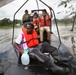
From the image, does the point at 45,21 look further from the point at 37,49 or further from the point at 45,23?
the point at 37,49

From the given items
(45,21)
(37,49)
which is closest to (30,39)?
(37,49)

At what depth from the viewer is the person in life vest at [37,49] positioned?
6157 millimetres

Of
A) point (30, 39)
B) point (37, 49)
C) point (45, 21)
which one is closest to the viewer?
point (37, 49)

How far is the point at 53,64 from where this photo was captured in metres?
6.20

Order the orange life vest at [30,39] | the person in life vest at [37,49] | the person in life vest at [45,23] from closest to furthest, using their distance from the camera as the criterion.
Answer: the person in life vest at [37,49] < the orange life vest at [30,39] < the person in life vest at [45,23]

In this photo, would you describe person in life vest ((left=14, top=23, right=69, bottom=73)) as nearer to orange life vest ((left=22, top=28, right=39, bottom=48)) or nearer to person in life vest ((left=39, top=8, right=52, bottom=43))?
orange life vest ((left=22, top=28, right=39, bottom=48))

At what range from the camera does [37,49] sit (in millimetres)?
6504

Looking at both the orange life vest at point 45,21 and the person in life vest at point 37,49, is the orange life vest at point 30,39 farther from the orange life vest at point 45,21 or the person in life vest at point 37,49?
the orange life vest at point 45,21

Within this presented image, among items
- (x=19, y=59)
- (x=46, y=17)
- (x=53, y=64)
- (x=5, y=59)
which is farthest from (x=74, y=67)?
(x=46, y=17)

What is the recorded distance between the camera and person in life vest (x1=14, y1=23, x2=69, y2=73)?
616 cm

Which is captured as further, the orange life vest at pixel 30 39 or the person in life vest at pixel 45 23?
the person in life vest at pixel 45 23

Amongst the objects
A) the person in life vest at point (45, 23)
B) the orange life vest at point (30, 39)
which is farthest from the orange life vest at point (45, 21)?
the orange life vest at point (30, 39)

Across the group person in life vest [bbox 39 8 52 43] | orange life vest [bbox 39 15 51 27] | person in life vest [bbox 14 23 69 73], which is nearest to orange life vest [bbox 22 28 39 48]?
person in life vest [bbox 14 23 69 73]

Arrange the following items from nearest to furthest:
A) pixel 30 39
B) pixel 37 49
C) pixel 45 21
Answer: pixel 37 49 → pixel 30 39 → pixel 45 21
